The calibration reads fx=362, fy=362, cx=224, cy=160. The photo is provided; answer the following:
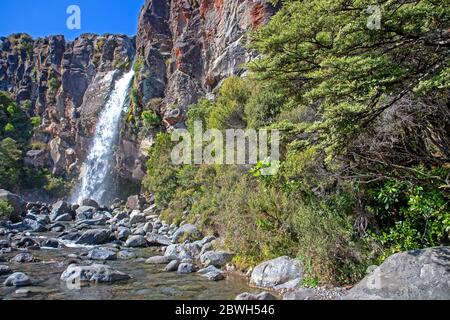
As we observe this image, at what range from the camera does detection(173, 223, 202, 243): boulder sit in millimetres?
14688

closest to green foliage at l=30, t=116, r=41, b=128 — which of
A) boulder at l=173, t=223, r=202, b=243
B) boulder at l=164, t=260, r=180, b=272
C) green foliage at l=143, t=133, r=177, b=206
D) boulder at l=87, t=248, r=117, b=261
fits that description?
green foliage at l=143, t=133, r=177, b=206

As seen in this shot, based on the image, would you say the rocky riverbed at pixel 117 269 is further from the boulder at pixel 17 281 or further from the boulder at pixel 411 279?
the boulder at pixel 411 279

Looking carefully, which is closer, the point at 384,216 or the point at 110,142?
the point at 384,216

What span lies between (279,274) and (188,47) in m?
27.9

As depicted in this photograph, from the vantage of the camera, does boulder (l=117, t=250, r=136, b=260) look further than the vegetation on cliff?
Yes

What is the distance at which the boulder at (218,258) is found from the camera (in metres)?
10.8

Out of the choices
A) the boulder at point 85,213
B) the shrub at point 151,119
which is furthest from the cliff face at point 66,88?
the boulder at point 85,213

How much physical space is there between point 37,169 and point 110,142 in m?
15.2

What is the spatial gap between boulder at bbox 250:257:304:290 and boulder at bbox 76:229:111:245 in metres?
10.0

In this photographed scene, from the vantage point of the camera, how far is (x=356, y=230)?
7793 millimetres

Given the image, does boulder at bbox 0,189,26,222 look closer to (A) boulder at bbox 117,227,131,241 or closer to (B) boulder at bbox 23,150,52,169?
(A) boulder at bbox 117,227,131,241

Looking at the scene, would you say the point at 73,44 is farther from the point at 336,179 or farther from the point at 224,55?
the point at 336,179

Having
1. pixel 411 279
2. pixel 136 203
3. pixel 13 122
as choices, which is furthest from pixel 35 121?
pixel 411 279
